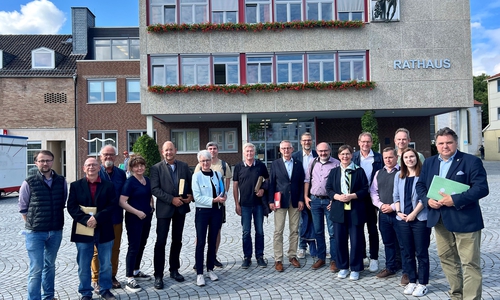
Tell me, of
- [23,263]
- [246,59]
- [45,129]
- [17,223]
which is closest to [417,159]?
[23,263]

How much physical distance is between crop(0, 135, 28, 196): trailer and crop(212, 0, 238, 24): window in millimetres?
10564

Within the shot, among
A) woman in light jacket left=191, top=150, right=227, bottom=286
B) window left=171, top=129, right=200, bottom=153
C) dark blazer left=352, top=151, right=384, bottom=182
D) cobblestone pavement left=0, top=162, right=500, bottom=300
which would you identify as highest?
window left=171, top=129, right=200, bottom=153

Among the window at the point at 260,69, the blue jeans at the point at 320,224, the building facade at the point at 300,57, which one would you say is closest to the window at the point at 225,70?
the building facade at the point at 300,57

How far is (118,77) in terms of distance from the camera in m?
25.0

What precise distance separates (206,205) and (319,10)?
16688 mm

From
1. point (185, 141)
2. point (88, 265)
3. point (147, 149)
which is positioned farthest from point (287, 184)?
point (185, 141)

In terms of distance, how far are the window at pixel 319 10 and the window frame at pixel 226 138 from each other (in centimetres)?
848

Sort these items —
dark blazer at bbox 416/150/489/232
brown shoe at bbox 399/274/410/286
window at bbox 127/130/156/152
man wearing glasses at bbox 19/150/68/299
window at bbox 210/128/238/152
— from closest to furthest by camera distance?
1. dark blazer at bbox 416/150/489/232
2. man wearing glasses at bbox 19/150/68/299
3. brown shoe at bbox 399/274/410/286
4. window at bbox 210/128/238/152
5. window at bbox 127/130/156/152

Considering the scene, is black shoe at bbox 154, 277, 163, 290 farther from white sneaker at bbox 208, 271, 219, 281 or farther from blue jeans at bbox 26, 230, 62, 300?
blue jeans at bbox 26, 230, 62, 300

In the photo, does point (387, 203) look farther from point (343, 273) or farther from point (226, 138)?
point (226, 138)

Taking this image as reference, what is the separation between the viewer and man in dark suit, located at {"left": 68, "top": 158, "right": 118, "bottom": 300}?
4.66 meters

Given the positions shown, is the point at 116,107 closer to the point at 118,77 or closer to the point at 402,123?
the point at 118,77

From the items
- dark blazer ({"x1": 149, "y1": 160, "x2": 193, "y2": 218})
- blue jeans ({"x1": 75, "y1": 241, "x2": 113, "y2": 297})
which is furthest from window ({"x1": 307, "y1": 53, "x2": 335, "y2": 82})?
blue jeans ({"x1": 75, "y1": 241, "x2": 113, "y2": 297})

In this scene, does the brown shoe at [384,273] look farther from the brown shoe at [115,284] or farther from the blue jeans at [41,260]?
the blue jeans at [41,260]
